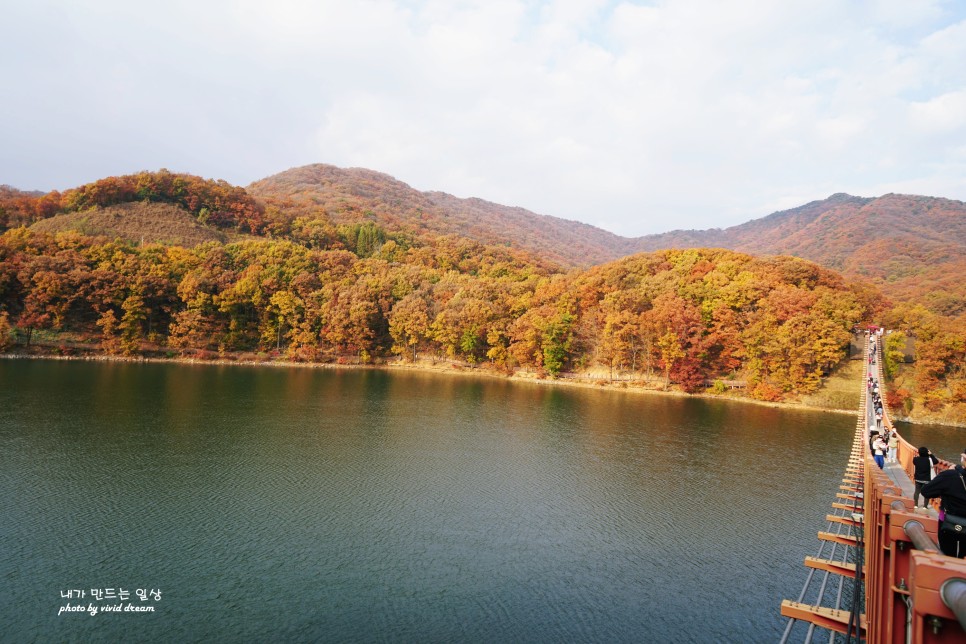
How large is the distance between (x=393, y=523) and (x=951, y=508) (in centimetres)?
1360

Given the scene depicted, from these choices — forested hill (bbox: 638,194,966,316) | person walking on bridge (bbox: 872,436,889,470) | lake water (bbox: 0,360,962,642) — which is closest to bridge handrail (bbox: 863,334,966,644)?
lake water (bbox: 0,360,962,642)

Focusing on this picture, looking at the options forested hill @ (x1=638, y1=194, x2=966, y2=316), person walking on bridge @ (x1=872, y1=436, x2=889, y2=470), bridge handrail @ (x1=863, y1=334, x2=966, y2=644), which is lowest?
person walking on bridge @ (x1=872, y1=436, x2=889, y2=470)

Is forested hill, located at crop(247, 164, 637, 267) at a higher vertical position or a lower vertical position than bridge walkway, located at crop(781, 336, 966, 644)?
higher

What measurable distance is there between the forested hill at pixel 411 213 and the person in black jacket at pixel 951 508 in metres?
107

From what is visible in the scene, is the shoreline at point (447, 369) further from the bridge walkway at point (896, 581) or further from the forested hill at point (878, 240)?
the bridge walkway at point (896, 581)

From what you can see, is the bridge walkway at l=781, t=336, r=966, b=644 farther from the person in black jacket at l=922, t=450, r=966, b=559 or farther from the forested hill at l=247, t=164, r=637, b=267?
the forested hill at l=247, t=164, r=637, b=267

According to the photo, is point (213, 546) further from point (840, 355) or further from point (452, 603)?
point (840, 355)

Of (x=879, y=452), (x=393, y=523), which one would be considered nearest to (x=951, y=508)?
(x=879, y=452)

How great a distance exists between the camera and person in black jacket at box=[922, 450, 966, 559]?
546 cm

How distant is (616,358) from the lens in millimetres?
49219

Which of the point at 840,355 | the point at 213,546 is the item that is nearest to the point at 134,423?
the point at 213,546

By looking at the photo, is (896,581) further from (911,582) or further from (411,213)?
(411,213)

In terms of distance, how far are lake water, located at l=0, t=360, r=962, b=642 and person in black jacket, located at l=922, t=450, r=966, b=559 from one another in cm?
669

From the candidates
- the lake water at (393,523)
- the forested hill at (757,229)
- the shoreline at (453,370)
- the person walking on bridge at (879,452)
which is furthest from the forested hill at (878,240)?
the lake water at (393,523)
